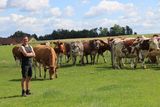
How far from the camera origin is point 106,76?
1036 inches

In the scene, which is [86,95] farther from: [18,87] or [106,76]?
[106,76]

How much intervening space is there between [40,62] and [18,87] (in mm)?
5572

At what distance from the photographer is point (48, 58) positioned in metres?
27.8

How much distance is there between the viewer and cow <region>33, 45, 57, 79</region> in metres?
27.0

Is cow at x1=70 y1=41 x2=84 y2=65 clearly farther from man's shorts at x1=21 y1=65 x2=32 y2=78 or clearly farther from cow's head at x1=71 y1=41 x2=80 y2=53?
man's shorts at x1=21 y1=65 x2=32 y2=78

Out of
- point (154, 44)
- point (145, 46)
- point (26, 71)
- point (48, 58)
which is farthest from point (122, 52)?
point (26, 71)

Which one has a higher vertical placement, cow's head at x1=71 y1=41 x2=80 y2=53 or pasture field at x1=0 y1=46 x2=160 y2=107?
cow's head at x1=71 y1=41 x2=80 y2=53

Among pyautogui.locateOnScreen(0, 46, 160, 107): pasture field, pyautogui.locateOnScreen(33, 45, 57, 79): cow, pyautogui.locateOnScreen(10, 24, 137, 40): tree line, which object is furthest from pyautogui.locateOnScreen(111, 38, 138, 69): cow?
pyautogui.locateOnScreen(10, 24, 137, 40): tree line

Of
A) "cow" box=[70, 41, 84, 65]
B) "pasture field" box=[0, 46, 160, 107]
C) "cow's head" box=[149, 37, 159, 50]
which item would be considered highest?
"cow's head" box=[149, 37, 159, 50]

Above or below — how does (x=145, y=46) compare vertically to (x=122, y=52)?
above

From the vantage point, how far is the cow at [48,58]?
27.0m

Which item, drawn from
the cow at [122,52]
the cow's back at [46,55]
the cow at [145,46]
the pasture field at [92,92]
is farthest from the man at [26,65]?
the cow at [122,52]

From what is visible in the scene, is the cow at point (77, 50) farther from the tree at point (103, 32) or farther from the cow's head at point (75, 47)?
the tree at point (103, 32)

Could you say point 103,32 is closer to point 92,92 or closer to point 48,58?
point 48,58
